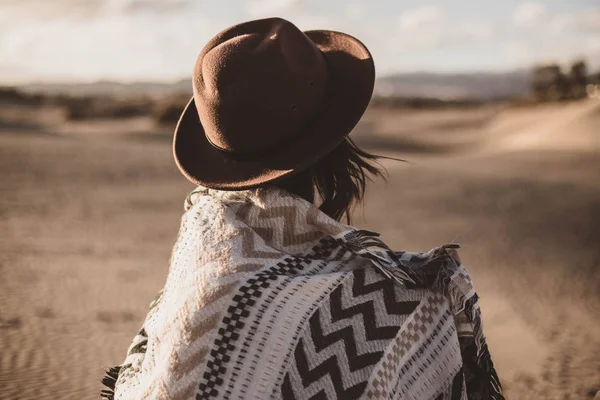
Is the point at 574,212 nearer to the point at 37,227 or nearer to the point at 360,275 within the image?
the point at 37,227

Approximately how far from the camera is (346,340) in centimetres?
205

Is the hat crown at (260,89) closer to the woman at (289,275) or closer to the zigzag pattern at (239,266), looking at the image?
the woman at (289,275)

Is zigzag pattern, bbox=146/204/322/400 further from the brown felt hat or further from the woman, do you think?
the brown felt hat

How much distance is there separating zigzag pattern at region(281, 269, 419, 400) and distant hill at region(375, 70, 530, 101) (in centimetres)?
13097

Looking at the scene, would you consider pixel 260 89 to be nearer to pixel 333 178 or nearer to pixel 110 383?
pixel 333 178

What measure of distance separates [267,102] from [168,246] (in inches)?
297

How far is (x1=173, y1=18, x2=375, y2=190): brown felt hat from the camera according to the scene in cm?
216

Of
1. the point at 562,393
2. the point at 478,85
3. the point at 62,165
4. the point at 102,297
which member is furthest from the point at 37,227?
the point at 478,85

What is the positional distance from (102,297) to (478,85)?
511 feet

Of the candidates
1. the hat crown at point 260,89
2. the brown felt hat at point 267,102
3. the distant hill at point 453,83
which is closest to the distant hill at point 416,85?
the distant hill at point 453,83

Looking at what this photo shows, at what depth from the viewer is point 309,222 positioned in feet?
7.13

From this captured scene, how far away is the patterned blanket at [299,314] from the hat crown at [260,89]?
0.70 ft

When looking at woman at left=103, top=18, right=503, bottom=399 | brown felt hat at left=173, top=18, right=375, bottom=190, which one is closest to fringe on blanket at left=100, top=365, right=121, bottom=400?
woman at left=103, top=18, right=503, bottom=399

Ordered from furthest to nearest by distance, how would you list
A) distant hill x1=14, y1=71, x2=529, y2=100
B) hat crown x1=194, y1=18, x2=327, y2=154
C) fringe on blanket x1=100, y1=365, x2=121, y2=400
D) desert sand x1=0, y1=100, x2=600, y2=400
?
1. distant hill x1=14, y1=71, x2=529, y2=100
2. desert sand x1=0, y1=100, x2=600, y2=400
3. fringe on blanket x1=100, y1=365, x2=121, y2=400
4. hat crown x1=194, y1=18, x2=327, y2=154
